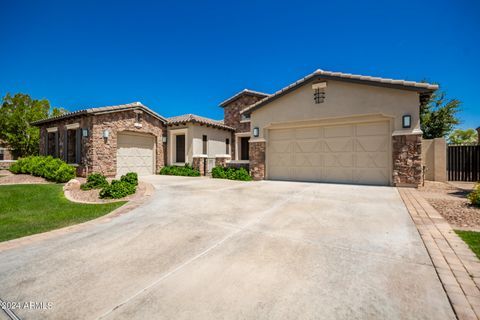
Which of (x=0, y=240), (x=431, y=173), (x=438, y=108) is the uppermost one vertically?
(x=438, y=108)

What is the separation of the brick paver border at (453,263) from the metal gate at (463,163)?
31.8ft

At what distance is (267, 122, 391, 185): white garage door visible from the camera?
29.6 ft

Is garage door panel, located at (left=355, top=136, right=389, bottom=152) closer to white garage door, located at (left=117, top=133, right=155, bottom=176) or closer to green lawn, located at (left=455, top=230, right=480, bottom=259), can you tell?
green lawn, located at (left=455, top=230, right=480, bottom=259)

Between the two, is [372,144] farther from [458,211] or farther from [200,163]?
[200,163]

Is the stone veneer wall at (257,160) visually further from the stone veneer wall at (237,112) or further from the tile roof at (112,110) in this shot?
the tile roof at (112,110)

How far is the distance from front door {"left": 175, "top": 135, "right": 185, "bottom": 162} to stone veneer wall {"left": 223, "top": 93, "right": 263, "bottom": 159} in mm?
4905

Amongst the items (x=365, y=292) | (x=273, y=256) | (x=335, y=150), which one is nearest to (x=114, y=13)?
(x=335, y=150)

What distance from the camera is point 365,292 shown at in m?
2.10

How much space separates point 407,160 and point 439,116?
53.4 ft

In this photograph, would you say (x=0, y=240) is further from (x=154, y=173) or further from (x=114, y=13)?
(x=114, y=13)

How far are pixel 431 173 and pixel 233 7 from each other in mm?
13336

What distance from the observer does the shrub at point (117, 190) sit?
691 centimetres

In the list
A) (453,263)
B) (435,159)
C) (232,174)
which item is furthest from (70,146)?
(435,159)

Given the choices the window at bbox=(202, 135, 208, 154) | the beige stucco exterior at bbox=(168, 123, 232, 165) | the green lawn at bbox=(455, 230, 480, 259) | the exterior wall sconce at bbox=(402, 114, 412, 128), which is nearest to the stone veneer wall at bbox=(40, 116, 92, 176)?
the beige stucco exterior at bbox=(168, 123, 232, 165)
